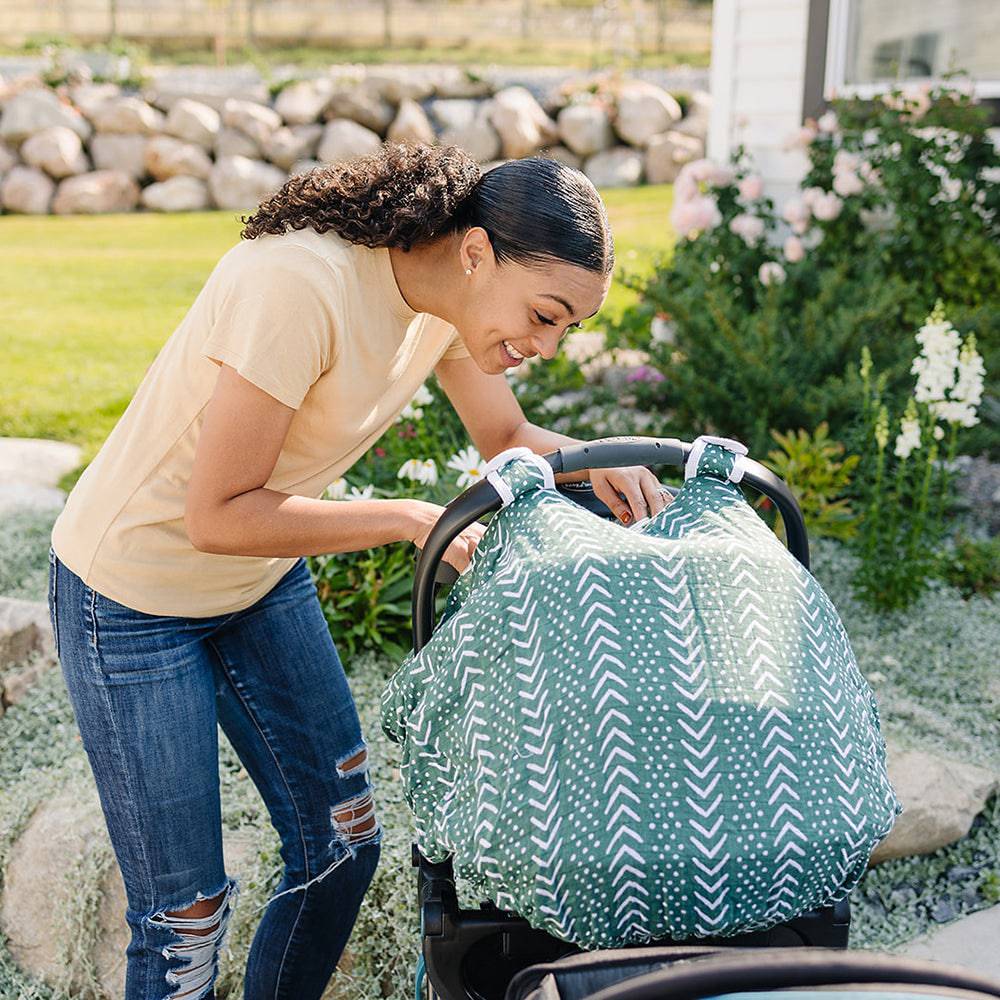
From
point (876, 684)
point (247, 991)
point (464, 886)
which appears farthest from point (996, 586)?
point (247, 991)

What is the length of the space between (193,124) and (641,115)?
5008 millimetres

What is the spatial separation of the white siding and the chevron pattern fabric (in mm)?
4673

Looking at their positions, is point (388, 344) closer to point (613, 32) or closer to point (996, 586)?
point (996, 586)

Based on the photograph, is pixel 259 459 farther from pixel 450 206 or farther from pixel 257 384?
pixel 450 206

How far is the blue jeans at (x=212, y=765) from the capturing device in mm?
1655

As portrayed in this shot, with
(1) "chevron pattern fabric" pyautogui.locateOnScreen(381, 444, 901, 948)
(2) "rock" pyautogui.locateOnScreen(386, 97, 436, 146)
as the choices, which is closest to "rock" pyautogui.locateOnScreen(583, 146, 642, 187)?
(2) "rock" pyautogui.locateOnScreen(386, 97, 436, 146)

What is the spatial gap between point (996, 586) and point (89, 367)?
4.80 metres

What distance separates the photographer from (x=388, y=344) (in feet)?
5.47

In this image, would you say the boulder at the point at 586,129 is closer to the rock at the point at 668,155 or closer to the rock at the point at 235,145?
the rock at the point at 668,155

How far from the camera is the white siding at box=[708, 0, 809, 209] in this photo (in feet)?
18.4

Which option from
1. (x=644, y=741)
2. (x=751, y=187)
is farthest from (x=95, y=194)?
(x=644, y=741)

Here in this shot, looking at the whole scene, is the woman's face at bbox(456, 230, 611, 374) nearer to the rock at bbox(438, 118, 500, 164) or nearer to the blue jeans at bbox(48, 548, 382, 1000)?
the blue jeans at bbox(48, 548, 382, 1000)

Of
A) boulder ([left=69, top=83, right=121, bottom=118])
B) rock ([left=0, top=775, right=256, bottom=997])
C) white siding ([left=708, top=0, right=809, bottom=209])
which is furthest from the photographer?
boulder ([left=69, top=83, right=121, bottom=118])

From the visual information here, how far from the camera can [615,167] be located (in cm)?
1290
